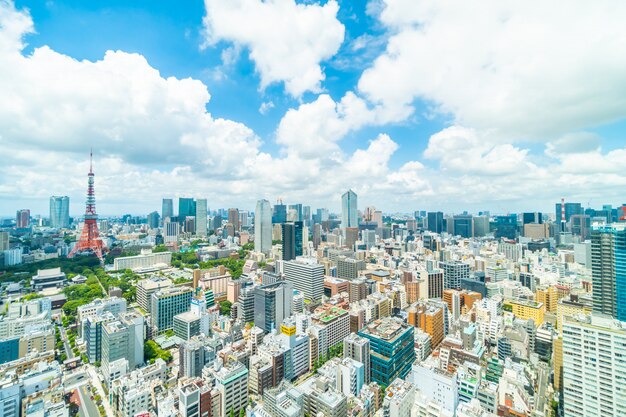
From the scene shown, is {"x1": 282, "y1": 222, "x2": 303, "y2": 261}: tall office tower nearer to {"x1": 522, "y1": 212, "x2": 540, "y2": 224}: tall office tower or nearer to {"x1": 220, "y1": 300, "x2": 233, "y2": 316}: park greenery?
{"x1": 220, "y1": 300, "x2": 233, "y2": 316}: park greenery

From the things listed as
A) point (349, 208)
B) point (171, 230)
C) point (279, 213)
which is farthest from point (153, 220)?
point (349, 208)

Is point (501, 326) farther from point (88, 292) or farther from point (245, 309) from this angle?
point (88, 292)

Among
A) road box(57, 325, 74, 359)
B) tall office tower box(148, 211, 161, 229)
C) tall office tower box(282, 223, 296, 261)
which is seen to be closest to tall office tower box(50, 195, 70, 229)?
tall office tower box(148, 211, 161, 229)

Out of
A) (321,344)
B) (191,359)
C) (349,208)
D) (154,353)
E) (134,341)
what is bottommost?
(154,353)

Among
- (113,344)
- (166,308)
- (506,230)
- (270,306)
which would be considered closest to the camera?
(113,344)

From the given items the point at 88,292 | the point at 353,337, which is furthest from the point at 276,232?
the point at 353,337

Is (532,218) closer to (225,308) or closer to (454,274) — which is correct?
(454,274)
